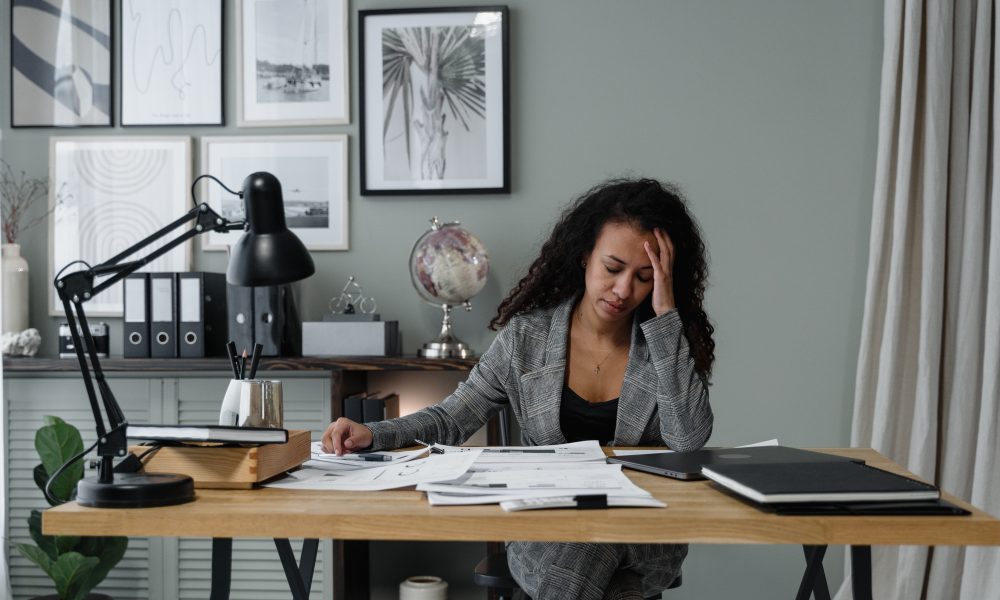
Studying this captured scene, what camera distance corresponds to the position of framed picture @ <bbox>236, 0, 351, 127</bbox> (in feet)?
9.93

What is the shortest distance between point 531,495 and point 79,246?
2.53 m

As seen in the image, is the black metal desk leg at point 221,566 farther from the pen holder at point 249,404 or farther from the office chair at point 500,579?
the office chair at point 500,579

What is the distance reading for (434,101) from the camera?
300cm

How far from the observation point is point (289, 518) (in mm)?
1040

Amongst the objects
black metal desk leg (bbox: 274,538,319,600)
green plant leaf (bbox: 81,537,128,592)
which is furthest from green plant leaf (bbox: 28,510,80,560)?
black metal desk leg (bbox: 274,538,319,600)

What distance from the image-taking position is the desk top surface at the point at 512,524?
3.29 feet

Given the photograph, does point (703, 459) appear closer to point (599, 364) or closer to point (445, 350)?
point (599, 364)

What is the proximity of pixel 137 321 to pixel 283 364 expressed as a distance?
537 millimetres

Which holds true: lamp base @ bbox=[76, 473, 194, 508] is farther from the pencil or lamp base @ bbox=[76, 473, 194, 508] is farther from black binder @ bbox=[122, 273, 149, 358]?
black binder @ bbox=[122, 273, 149, 358]

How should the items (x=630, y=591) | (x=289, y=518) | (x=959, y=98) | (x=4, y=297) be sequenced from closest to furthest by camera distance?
1. (x=289, y=518)
2. (x=630, y=591)
3. (x=959, y=98)
4. (x=4, y=297)

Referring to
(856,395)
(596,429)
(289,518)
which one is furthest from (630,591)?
(856,395)

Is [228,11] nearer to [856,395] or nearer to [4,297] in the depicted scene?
[4,297]

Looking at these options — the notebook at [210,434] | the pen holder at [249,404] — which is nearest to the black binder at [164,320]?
the pen holder at [249,404]

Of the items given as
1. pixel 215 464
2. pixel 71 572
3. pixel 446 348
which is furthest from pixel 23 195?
pixel 215 464
